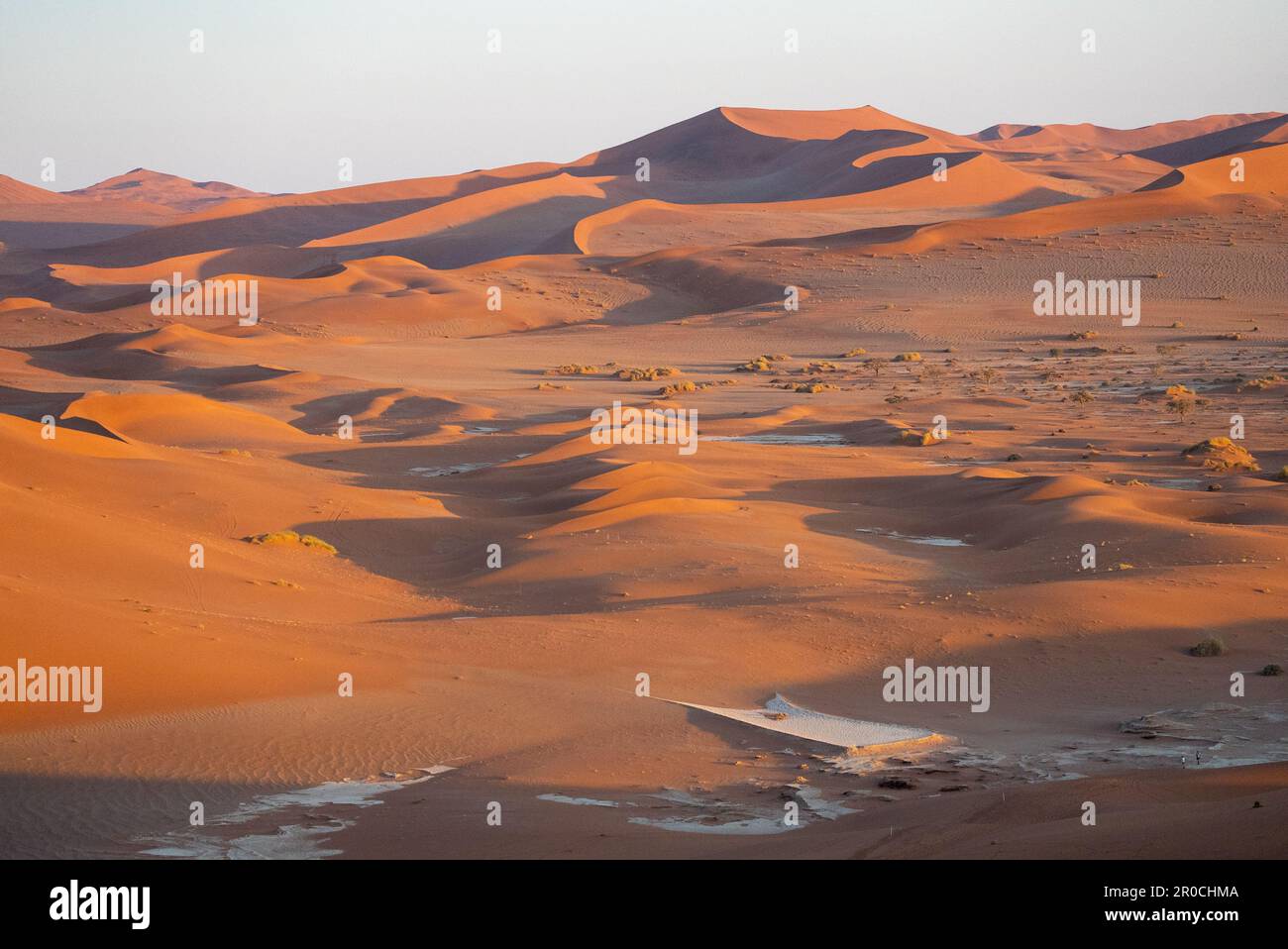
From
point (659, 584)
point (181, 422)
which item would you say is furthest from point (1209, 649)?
point (181, 422)

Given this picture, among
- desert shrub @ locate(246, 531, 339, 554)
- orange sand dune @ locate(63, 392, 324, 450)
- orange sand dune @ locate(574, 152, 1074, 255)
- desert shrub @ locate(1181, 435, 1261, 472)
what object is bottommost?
desert shrub @ locate(246, 531, 339, 554)

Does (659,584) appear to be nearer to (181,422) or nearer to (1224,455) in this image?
(1224,455)

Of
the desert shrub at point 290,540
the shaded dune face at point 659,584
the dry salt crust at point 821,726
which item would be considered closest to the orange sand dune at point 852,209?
the shaded dune face at point 659,584

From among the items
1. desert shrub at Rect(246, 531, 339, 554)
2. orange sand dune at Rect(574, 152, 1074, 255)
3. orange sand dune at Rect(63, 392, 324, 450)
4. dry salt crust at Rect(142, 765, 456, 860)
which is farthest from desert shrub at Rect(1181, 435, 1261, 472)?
orange sand dune at Rect(574, 152, 1074, 255)

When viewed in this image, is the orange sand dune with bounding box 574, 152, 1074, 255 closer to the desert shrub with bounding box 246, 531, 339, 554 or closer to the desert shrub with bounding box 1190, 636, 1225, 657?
the desert shrub with bounding box 246, 531, 339, 554

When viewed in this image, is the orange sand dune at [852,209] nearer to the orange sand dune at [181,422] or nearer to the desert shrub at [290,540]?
the orange sand dune at [181,422]
